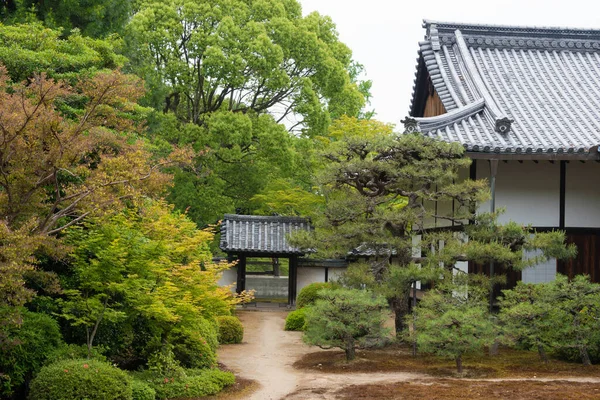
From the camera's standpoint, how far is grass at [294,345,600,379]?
13.7m

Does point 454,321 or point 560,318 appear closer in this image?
point 454,321

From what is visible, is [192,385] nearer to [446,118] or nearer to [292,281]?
[446,118]

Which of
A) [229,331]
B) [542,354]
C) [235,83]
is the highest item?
[235,83]

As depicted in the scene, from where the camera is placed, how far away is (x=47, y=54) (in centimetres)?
1426

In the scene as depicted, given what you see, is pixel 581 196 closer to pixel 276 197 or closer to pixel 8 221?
pixel 8 221

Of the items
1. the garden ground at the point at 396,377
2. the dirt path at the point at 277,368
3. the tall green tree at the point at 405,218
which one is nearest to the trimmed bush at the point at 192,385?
the garden ground at the point at 396,377

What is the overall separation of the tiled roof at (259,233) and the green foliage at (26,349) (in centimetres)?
1809

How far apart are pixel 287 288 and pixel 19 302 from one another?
24.8 meters

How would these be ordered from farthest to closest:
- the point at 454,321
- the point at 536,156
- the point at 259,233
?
the point at 259,233 → the point at 536,156 → the point at 454,321

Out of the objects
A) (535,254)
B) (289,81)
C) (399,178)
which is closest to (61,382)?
(399,178)

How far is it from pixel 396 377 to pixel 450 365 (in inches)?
72.1

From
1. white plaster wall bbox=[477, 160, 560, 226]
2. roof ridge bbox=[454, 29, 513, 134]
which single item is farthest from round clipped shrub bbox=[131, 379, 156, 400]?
roof ridge bbox=[454, 29, 513, 134]

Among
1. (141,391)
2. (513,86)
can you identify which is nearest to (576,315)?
(513,86)

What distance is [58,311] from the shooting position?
1286cm
